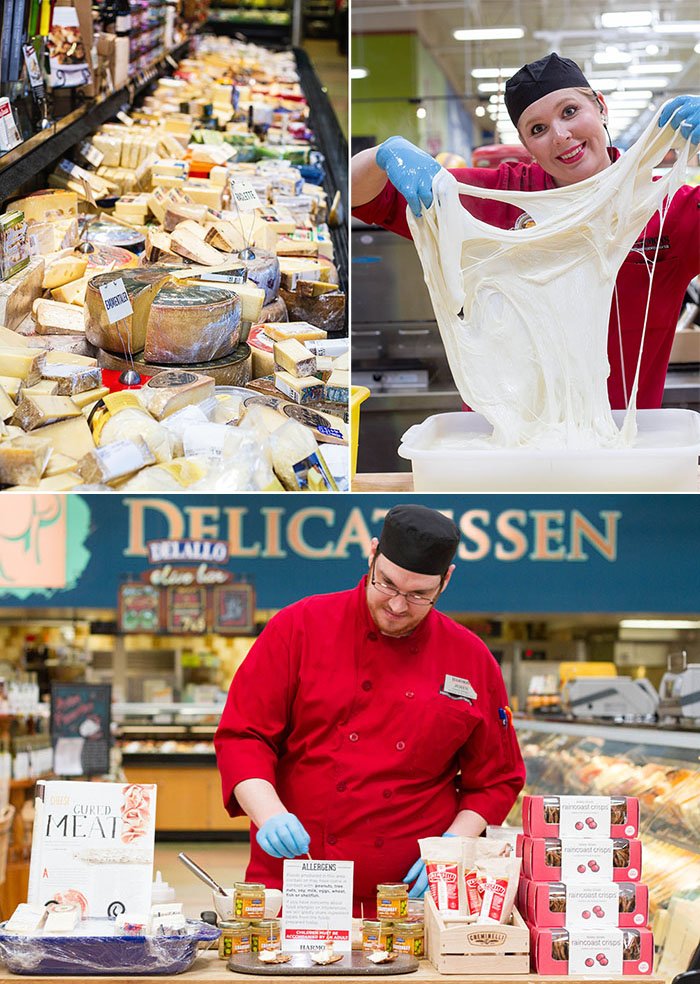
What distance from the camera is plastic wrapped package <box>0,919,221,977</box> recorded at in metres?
1.79

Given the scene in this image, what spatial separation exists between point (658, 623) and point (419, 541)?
7.13 meters

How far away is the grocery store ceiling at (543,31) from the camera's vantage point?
272 inches

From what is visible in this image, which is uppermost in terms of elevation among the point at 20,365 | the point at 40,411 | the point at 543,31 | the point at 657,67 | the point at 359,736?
the point at 543,31

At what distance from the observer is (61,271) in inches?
127

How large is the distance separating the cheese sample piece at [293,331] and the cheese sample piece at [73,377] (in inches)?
20.1

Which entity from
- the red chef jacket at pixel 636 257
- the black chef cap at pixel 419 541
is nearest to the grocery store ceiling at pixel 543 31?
the red chef jacket at pixel 636 257

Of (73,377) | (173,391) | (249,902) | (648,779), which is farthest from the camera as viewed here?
(648,779)

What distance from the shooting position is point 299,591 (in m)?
6.45

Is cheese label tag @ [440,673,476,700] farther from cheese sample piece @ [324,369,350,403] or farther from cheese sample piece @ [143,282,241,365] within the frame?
cheese sample piece @ [143,282,241,365]

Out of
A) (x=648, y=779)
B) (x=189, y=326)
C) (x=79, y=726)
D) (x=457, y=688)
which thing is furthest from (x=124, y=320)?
(x=79, y=726)

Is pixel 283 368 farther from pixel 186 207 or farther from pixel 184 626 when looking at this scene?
pixel 184 626

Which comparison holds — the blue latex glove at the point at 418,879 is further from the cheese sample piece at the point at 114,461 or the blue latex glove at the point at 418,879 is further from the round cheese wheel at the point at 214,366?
the round cheese wheel at the point at 214,366

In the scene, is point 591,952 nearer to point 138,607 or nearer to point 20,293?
point 20,293

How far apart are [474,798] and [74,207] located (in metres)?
2.64
